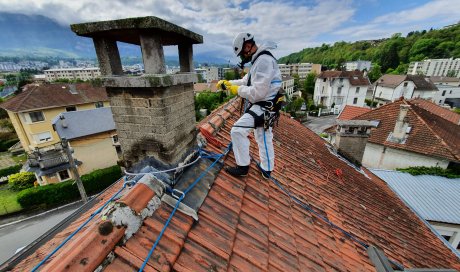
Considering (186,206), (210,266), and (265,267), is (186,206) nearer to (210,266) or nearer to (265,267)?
(210,266)

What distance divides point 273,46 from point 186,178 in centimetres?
210

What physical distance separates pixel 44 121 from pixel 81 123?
26.9 ft

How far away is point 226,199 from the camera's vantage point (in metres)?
2.52

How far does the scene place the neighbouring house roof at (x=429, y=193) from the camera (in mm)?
7754

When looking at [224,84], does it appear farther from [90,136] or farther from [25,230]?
[90,136]

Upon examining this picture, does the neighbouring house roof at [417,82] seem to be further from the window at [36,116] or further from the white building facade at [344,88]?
the window at [36,116]

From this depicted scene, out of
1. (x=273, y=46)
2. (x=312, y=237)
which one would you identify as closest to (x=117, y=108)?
(x=273, y=46)

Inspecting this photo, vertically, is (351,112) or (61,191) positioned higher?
(351,112)

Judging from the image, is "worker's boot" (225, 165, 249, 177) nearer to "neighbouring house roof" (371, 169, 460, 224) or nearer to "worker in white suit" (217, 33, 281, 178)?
"worker in white suit" (217, 33, 281, 178)

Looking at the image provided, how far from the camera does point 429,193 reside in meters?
8.88

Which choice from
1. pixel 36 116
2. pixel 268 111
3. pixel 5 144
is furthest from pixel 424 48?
pixel 5 144

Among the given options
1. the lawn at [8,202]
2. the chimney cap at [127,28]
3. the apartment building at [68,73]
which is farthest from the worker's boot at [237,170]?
the apartment building at [68,73]

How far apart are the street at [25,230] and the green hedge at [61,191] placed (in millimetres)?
948

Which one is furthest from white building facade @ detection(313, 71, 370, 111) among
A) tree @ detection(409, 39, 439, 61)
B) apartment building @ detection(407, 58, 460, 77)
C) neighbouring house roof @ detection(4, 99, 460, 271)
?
tree @ detection(409, 39, 439, 61)
